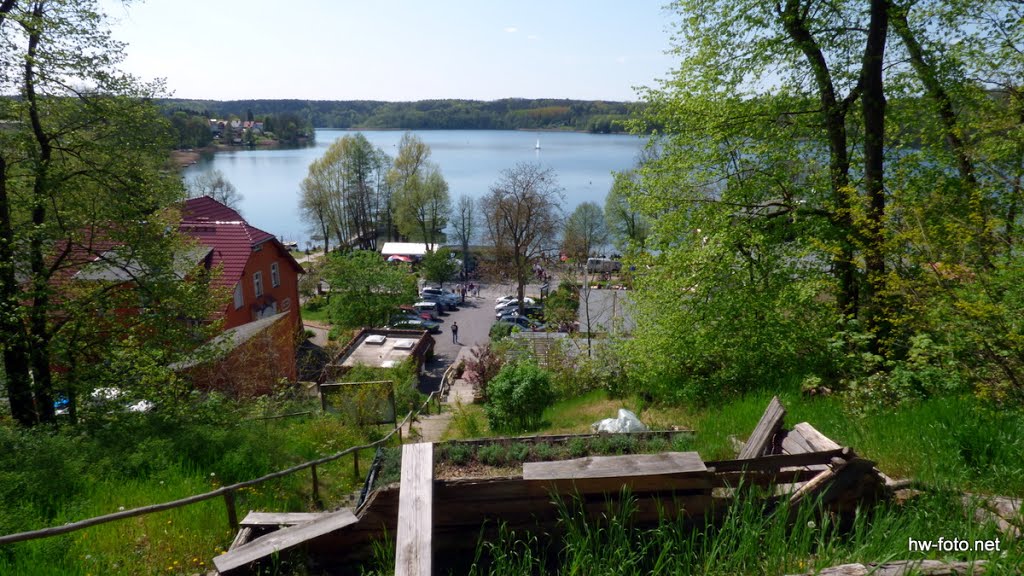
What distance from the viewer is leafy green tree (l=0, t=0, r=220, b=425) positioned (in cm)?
975

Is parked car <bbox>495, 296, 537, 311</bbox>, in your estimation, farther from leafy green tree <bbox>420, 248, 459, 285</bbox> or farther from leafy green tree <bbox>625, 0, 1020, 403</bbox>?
leafy green tree <bbox>625, 0, 1020, 403</bbox>

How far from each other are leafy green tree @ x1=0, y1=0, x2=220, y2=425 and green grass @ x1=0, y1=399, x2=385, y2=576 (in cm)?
187

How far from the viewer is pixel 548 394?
11.0 metres

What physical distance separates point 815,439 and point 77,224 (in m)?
11.1

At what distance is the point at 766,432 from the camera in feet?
17.6

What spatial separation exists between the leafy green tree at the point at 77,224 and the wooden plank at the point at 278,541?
24.8ft

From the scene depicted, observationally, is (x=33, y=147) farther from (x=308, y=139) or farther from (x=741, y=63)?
(x=308, y=139)

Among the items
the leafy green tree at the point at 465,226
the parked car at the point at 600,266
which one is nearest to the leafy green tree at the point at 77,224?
the parked car at the point at 600,266

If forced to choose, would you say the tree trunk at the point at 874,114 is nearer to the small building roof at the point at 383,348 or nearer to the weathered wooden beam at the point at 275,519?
the weathered wooden beam at the point at 275,519

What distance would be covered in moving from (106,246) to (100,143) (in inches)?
77.1

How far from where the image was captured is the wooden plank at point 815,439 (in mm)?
4872

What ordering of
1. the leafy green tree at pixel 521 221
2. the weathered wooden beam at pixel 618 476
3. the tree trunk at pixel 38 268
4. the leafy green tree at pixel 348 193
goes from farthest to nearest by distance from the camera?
the leafy green tree at pixel 348 193 < the leafy green tree at pixel 521 221 < the tree trunk at pixel 38 268 < the weathered wooden beam at pixel 618 476

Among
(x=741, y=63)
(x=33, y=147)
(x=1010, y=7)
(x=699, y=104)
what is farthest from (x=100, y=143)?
(x=1010, y=7)

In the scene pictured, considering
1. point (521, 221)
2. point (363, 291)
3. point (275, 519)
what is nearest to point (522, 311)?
point (521, 221)
